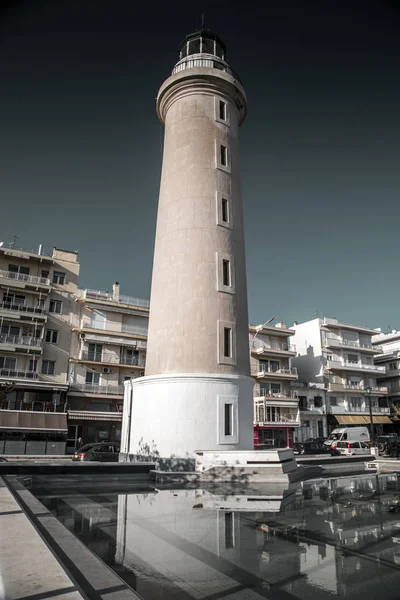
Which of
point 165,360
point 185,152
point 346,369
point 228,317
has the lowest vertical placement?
point 165,360

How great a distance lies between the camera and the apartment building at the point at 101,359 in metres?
39.1

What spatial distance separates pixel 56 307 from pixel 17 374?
276 inches

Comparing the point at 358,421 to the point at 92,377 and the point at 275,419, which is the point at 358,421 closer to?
the point at 275,419

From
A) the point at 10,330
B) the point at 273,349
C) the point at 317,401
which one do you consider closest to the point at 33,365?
the point at 10,330

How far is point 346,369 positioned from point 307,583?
51.4m

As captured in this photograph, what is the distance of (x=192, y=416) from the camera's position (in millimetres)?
18438

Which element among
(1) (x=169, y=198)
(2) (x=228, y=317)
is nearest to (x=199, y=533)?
(2) (x=228, y=317)

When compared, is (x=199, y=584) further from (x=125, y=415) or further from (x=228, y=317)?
(x=125, y=415)

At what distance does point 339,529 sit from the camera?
8117 millimetres

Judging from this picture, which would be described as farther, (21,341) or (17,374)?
(21,341)

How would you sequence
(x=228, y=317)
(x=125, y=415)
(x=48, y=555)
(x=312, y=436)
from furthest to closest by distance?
(x=312, y=436)
(x=125, y=415)
(x=228, y=317)
(x=48, y=555)

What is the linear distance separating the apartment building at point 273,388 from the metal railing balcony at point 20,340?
22187 mm

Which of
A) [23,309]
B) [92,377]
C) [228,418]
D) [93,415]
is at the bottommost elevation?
[228,418]

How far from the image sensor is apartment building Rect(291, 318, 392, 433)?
52625 millimetres
